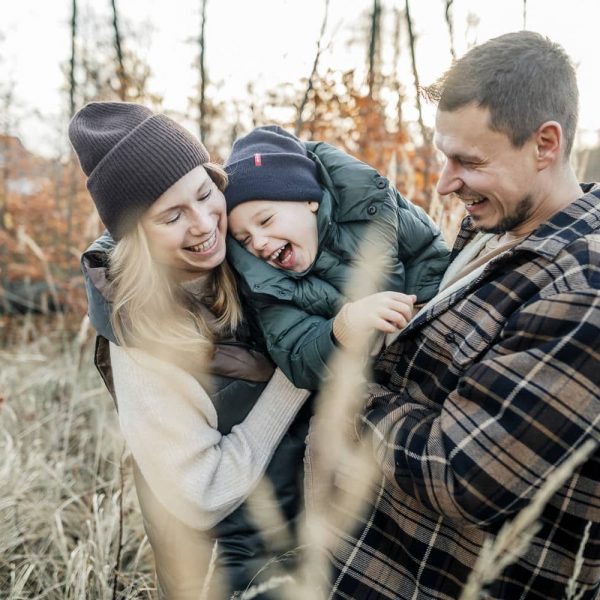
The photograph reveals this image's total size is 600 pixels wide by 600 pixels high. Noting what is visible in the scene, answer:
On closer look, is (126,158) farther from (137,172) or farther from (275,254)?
(275,254)

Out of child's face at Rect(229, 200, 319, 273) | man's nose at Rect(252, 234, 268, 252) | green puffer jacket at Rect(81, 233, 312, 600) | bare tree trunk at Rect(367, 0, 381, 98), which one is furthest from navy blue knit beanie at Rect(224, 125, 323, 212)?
bare tree trunk at Rect(367, 0, 381, 98)

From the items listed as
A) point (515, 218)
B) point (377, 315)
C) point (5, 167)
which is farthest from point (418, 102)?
point (5, 167)


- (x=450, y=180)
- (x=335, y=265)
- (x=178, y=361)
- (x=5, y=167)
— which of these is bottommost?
(x=5, y=167)

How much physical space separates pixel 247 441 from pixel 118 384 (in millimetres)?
454

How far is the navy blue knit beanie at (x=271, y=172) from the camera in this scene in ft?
6.39

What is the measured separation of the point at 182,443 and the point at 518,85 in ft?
4.65

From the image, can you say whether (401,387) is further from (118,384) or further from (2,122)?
(2,122)

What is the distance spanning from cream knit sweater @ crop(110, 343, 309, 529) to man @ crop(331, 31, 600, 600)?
1.29ft

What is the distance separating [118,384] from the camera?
5.94 feet

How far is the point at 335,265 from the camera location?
1.95 metres

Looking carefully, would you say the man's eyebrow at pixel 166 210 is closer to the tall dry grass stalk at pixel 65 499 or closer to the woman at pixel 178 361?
the woman at pixel 178 361

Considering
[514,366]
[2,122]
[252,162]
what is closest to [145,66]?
[2,122]

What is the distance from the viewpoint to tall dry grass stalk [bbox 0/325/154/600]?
92.6 inches

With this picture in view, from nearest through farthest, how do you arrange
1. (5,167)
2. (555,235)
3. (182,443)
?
(555,235)
(182,443)
(5,167)
